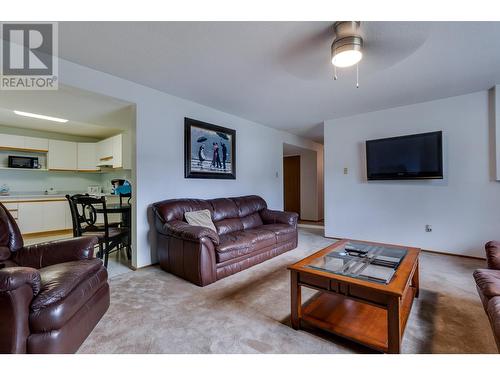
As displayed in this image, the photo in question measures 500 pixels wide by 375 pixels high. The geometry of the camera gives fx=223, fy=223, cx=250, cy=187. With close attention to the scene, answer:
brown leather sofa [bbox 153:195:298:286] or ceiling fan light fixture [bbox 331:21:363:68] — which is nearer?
ceiling fan light fixture [bbox 331:21:363:68]

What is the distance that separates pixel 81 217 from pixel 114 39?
2.24 metres

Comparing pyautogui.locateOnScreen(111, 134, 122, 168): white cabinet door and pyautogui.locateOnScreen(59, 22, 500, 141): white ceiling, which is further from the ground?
pyautogui.locateOnScreen(59, 22, 500, 141): white ceiling

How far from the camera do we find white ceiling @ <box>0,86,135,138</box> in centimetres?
285

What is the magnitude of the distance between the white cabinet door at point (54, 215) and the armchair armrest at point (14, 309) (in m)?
4.86


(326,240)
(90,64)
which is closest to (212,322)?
(90,64)

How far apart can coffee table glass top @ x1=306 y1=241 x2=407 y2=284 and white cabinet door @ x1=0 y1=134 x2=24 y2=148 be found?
20.6 feet

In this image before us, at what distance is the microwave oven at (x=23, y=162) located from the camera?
15.2 feet

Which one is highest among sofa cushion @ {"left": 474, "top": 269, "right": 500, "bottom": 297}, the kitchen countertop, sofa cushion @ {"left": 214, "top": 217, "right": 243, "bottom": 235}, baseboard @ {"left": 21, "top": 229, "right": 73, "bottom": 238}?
the kitchen countertop

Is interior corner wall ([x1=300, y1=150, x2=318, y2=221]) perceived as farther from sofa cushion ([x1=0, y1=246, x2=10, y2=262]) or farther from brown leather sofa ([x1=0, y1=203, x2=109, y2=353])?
sofa cushion ([x1=0, y1=246, x2=10, y2=262])

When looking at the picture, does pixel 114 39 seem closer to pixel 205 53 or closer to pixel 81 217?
pixel 205 53

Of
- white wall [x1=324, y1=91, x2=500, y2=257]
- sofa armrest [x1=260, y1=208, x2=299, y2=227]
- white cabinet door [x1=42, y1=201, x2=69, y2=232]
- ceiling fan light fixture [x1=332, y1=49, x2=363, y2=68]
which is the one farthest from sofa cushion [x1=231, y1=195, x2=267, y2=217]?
Result: white cabinet door [x1=42, y1=201, x2=69, y2=232]

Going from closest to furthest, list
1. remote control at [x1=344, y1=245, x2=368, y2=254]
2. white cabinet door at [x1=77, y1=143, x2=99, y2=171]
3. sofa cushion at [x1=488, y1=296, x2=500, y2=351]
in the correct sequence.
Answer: sofa cushion at [x1=488, y1=296, x2=500, y2=351]
remote control at [x1=344, y1=245, x2=368, y2=254]
white cabinet door at [x1=77, y1=143, x2=99, y2=171]

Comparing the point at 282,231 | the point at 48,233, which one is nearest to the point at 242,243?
the point at 282,231
